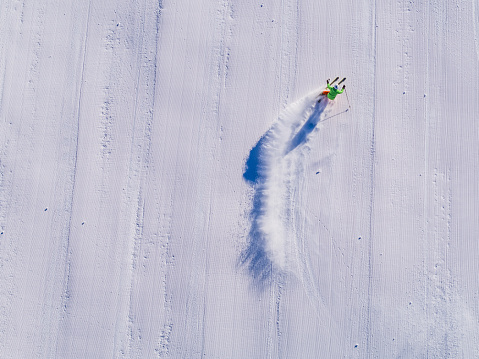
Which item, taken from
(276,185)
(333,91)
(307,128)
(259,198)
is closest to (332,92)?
(333,91)

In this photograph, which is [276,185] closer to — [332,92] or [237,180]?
[237,180]

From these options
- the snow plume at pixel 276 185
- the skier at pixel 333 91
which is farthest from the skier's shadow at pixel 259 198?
the skier at pixel 333 91

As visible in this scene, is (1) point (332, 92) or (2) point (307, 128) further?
(2) point (307, 128)

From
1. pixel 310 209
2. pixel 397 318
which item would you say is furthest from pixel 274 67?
pixel 397 318

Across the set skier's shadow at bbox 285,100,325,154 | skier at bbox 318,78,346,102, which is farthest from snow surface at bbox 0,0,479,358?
skier at bbox 318,78,346,102

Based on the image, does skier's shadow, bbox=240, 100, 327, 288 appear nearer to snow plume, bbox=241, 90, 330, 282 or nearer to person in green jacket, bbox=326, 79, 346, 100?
snow plume, bbox=241, 90, 330, 282

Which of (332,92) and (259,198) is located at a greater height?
(332,92)
